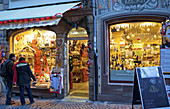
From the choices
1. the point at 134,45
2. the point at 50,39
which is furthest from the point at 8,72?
the point at 134,45

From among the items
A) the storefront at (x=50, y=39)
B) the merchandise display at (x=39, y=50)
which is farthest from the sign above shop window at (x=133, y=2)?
the merchandise display at (x=39, y=50)

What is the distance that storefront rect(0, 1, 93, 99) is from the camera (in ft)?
25.7


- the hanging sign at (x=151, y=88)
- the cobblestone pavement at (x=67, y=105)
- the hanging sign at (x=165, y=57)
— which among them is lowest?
the cobblestone pavement at (x=67, y=105)

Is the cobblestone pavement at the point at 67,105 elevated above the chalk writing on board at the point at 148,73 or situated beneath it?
situated beneath

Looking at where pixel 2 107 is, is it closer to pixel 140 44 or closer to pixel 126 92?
pixel 126 92

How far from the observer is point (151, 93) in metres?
4.59

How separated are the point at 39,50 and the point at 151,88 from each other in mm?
6098

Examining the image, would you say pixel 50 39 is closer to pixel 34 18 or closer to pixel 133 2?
pixel 34 18

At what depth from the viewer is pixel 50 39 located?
9094 millimetres

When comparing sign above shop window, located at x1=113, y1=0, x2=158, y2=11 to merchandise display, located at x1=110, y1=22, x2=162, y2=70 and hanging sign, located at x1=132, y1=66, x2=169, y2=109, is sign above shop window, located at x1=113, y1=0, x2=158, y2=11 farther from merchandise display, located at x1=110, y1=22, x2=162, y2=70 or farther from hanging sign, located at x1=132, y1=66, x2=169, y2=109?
hanging sign, located at x1=132, y1=66, x2=169, y2=109

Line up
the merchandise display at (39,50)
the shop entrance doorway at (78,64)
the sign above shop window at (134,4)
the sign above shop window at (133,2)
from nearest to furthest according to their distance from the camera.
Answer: the sign above shop window at (134,4) < the sign above shop window at (133,2) < the merchandise display at (39,50) < the shop entrance doorway at (78,64)

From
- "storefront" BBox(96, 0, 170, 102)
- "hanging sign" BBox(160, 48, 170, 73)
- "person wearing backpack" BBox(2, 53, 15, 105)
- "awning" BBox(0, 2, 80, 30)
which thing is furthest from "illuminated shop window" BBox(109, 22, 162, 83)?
"person wearing backpack" BBox(2, 53, 15, 105)

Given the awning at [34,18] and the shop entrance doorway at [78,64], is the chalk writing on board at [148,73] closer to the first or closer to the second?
the awning at [34,18]

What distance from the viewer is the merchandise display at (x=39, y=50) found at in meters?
9.09
